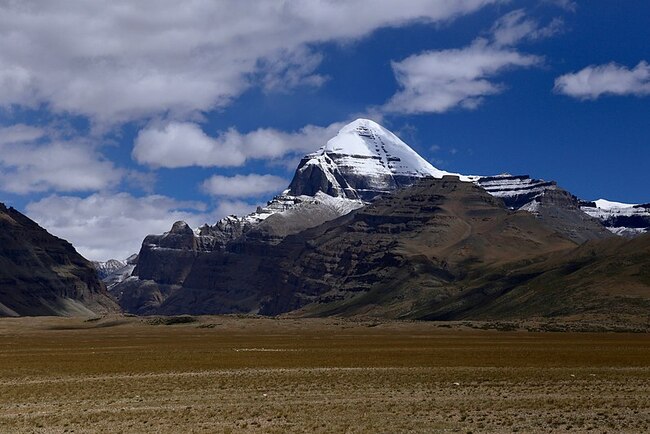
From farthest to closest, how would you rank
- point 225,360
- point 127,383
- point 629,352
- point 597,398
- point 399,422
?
point 629,352 → point 225,360 → point 127,383 → point 597,398 → point 399,422

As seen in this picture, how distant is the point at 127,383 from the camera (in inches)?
2227

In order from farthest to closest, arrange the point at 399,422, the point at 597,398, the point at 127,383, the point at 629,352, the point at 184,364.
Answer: the point at 629,352 < the point at 184,364 < the point at 127,383 < the point at 597,398 < the point at 399,422

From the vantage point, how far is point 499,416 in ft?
136

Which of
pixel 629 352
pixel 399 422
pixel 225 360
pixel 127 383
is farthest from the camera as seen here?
pixel 629 352

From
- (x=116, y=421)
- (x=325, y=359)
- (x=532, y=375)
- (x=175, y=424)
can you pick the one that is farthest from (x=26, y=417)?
(x=325, y=359)

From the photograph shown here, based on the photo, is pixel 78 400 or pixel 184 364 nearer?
pixel 78 400

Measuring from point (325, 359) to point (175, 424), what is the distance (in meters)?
40.4

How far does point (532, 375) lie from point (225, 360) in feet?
100

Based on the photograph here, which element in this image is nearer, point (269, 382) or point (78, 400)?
point (78, 400)

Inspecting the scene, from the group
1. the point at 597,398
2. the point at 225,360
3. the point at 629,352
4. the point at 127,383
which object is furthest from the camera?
the point at 629,352

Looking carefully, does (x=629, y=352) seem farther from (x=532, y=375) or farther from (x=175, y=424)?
(x=175, y=424)

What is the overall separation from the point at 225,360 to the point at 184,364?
6261 mm

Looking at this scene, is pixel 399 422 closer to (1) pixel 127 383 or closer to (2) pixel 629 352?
(1) pixel 127 383

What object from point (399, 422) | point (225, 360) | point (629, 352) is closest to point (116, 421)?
point (399, 422)
